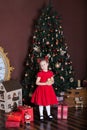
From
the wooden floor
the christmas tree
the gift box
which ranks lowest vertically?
the wooden floor

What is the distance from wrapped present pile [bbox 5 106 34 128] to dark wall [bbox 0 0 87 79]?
1393mm

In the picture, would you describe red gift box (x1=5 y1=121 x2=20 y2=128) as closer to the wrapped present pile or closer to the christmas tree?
the wrapped present pile

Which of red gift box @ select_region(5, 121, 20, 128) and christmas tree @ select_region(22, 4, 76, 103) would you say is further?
christmas tree @ select_region(22, 4, 76, 103)

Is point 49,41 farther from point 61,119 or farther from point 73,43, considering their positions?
point 61,119

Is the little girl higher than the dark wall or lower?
lower

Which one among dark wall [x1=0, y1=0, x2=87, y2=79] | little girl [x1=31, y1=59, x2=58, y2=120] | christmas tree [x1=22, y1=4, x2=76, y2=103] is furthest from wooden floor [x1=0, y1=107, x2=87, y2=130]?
dark wall [x1=0, y1=0, x2=87, y2=79]

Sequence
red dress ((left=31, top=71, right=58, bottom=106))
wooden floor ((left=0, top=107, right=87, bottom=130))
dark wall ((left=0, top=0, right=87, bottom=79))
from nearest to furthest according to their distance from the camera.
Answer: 1. wooden floor ((left=0, top=107, right=87, bottom=130))
2. red dress ((left=31, top=71, right=58, bottom=106))
3. dark wall ((left=0, top=0, right=87, bottom=79))

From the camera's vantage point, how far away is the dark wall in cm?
545

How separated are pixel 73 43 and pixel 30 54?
117 centimetres

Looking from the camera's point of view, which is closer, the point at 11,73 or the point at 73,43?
the point at 11,73

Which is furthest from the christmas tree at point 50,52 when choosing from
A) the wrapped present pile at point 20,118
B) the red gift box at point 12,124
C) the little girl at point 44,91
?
the red gift box at point 12,124

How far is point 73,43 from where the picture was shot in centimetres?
615

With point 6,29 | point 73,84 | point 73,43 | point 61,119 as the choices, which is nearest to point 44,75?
point 61,119

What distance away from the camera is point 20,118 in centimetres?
419
